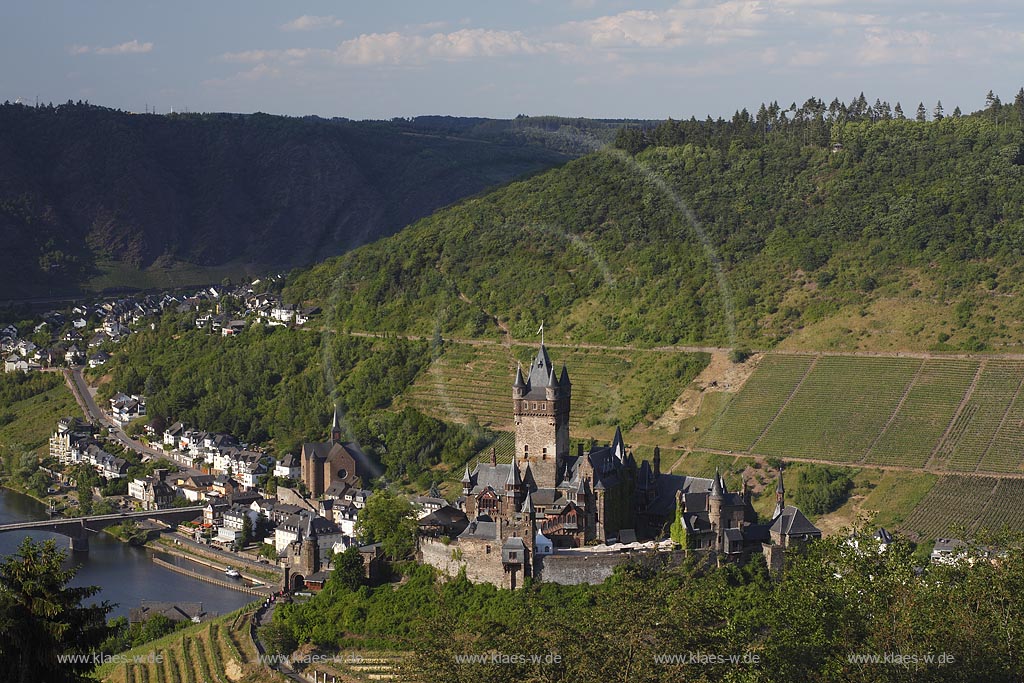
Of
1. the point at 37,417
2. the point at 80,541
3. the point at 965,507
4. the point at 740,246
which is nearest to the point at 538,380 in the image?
→ the point at 965,507

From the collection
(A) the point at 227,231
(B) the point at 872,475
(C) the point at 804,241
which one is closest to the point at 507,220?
(C) the point at 804,241

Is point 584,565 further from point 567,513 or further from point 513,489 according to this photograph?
point 513,489

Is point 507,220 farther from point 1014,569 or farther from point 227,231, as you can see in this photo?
point 227,231

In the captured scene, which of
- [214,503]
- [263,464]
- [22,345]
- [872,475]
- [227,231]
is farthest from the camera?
[227,231]

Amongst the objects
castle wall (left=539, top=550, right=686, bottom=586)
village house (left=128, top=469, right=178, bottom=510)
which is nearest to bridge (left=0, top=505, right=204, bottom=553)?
village house (left=128, top=469, right=178, bottom=510)

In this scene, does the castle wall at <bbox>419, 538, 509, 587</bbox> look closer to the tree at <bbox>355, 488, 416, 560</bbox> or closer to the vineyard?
the tree at <bbox>355, 488, 416, 560</bbox>

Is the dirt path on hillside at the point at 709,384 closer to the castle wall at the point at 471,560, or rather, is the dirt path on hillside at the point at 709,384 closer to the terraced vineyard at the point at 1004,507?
the terraced vineyard at the point at 1004,507

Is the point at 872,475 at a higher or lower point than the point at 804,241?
lower
